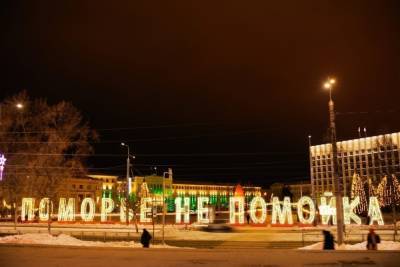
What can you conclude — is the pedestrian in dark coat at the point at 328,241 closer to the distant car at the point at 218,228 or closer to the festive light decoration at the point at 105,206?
the distant car at the point at 218,228

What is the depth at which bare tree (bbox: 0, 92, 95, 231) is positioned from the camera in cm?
5353

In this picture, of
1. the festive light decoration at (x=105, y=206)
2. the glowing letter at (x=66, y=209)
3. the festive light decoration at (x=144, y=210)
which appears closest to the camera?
the glowing letter at (x=66, y=209)

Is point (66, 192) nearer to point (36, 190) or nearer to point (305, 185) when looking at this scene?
point (36, 190)

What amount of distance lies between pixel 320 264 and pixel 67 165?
42008mm

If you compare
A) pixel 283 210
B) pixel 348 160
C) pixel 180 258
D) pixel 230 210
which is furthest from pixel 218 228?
pixel 348 160

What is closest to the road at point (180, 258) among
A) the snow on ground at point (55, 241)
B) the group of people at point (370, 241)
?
the group of people at point (370, 241)

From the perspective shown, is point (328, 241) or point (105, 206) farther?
point (105, 206)

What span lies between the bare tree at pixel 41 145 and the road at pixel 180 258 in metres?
29.5

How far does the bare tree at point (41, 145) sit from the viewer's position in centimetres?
5353

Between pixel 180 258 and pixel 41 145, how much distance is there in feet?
123

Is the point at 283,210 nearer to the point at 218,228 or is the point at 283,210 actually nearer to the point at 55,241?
the point at 218,228

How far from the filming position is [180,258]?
850 inches

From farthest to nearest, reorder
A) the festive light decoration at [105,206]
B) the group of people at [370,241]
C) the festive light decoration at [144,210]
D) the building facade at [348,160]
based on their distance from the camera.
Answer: the building facade at [348,160] < the festive light decoration at [144,210] < the festive light decoration at [105,206] < the group of people at [370,241]

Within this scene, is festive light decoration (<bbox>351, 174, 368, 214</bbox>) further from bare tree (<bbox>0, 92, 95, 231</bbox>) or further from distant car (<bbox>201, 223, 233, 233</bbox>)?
bare tree (<bbox>0, 92, 95, 231</bbox>)
